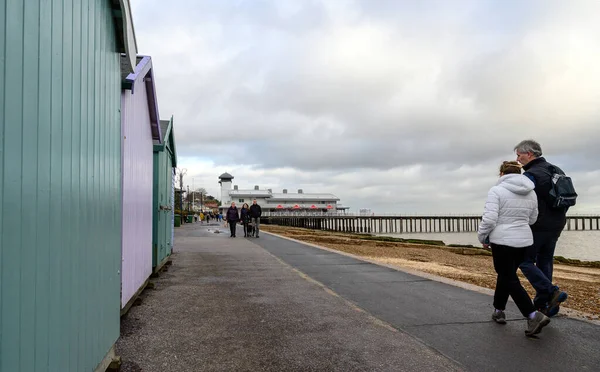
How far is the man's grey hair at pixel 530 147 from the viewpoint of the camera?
5441 mm

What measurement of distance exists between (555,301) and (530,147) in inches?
71.4

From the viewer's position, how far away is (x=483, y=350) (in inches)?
171

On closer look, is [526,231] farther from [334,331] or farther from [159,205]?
[159,205]

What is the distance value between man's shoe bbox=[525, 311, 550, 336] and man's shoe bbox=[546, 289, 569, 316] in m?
0.44

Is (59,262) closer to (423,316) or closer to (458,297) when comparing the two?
(423,316)

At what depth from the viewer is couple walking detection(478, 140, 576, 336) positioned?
4.99 m

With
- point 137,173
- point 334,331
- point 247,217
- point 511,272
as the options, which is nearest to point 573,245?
point 247,217

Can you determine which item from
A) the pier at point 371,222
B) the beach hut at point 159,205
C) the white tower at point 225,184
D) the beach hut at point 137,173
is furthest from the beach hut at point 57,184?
the white tower at point 225,184

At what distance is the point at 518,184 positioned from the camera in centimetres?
503

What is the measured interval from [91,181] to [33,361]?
1.37m

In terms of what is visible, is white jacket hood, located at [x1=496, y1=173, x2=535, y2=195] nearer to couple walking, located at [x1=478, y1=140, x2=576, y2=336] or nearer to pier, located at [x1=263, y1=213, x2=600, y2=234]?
couple walking, located at [x1=478, y1=140, x2=576, y2=336]

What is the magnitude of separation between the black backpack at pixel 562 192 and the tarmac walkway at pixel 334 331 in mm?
1409

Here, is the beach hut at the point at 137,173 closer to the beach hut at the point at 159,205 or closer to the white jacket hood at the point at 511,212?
the beach hut at the point at 159,205

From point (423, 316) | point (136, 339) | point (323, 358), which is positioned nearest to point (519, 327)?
point (423, 316)
